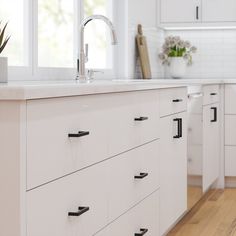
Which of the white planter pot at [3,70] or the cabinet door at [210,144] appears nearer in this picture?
the white planter pot at [3,70]

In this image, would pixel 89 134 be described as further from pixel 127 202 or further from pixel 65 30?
pixel 65 30

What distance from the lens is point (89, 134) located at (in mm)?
2000

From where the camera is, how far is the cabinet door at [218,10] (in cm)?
511

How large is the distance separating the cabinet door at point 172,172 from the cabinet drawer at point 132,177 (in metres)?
0.15

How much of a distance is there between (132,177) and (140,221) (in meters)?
0.26

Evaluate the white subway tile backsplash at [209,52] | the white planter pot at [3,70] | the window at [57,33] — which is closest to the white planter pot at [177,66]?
the white subway tile backsplash at [209,52]

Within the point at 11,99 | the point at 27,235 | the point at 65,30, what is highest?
the point at 65,30

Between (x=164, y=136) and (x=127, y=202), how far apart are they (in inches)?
28.7

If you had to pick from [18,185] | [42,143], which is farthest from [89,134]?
[18,185]

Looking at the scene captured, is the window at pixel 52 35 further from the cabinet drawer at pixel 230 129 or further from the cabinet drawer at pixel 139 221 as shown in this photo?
the cabinet drawer at pixel 230 129

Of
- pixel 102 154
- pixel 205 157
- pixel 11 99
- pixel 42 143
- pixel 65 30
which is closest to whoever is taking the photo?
pixel 11 99

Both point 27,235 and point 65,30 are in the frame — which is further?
point 65,30

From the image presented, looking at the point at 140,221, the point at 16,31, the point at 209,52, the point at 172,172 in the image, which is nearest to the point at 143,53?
the point at 209,52

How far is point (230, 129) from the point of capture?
4.86 meters
